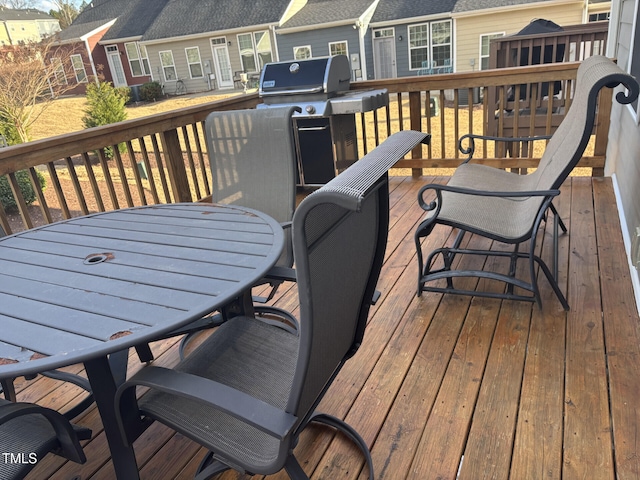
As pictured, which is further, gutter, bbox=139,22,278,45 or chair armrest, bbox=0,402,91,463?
gutter, bbox=139,22,278,45

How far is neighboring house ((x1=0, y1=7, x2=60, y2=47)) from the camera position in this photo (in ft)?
67.9

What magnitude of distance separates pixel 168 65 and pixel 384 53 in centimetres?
916

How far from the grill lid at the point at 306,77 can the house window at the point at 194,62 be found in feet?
50.3

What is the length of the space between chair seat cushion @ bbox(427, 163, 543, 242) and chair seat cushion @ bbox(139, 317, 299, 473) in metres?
1.21

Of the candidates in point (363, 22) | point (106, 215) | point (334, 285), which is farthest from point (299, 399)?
point (363, 22)

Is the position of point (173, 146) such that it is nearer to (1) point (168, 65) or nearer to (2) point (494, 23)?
(2) point (494, 23)

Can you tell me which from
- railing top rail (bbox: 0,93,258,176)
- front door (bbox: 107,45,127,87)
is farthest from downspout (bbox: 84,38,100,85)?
railing top rail (bbox: 0,93,258,176)

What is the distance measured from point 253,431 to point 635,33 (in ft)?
11.8

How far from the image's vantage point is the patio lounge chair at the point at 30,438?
114 centimetres

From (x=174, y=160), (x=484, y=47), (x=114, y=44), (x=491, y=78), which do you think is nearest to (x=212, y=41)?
(x=114, y=44)

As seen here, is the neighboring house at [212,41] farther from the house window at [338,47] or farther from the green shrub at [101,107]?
the green shrub at [101,107]

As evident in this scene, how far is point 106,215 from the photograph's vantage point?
2.19 meters

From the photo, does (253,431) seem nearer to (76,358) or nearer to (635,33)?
(76,358)

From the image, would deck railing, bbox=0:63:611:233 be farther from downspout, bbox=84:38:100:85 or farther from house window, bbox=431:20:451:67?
downspout, bbox=84:38:100:85
